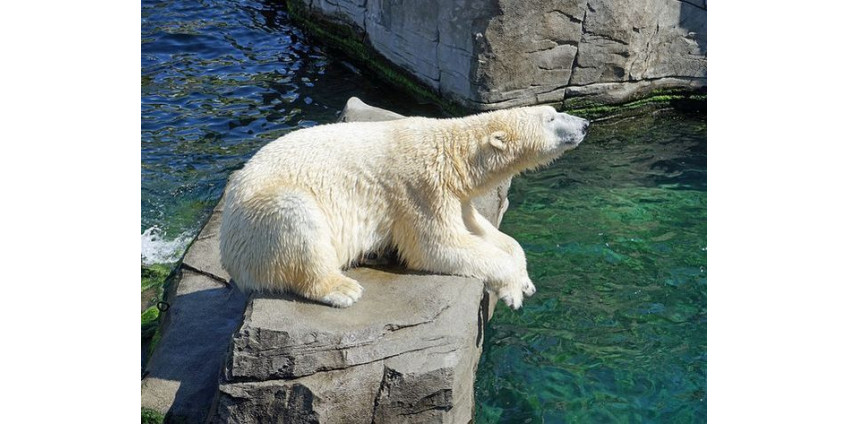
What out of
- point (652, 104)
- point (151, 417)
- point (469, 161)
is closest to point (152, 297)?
point (151, 417)

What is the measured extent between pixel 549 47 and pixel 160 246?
207 inches

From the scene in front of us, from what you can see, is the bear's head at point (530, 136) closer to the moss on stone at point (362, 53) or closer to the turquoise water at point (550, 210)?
the turquoise water at point (550, 210)

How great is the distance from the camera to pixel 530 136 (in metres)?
5.76

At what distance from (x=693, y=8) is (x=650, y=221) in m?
3.69

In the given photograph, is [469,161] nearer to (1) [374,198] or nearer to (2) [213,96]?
(1) [374,198]

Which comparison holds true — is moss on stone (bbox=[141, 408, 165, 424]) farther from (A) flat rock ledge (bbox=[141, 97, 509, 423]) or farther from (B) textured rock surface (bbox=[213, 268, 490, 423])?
(B) textured rock surface (bbox=[213, 268, 490, 423])

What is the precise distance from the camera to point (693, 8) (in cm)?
1111

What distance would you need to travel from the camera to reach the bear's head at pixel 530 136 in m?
5.76

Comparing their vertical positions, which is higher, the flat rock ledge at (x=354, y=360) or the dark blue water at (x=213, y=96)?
the flat rock ledge at (x=354, y=360)

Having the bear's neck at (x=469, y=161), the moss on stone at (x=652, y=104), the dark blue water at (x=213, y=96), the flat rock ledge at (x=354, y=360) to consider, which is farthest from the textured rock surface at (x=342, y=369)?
the moss on stone at (x=652, y=104)

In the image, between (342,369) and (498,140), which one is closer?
(342,369)

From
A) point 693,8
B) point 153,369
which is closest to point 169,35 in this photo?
point 693,8

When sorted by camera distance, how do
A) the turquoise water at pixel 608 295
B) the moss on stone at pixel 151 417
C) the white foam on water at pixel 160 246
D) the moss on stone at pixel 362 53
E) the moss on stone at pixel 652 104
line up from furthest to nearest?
the moss on stone at pixel 362 53 → the moss on stone at pixel 652 104 → the white foam on water at pixel 160 246 → the turquoise water at pixel 608 295 → the moss on stone at pixel 151 417

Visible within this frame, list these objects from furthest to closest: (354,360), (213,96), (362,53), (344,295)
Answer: (362,53), (213,96), (344,295), (354,360)
